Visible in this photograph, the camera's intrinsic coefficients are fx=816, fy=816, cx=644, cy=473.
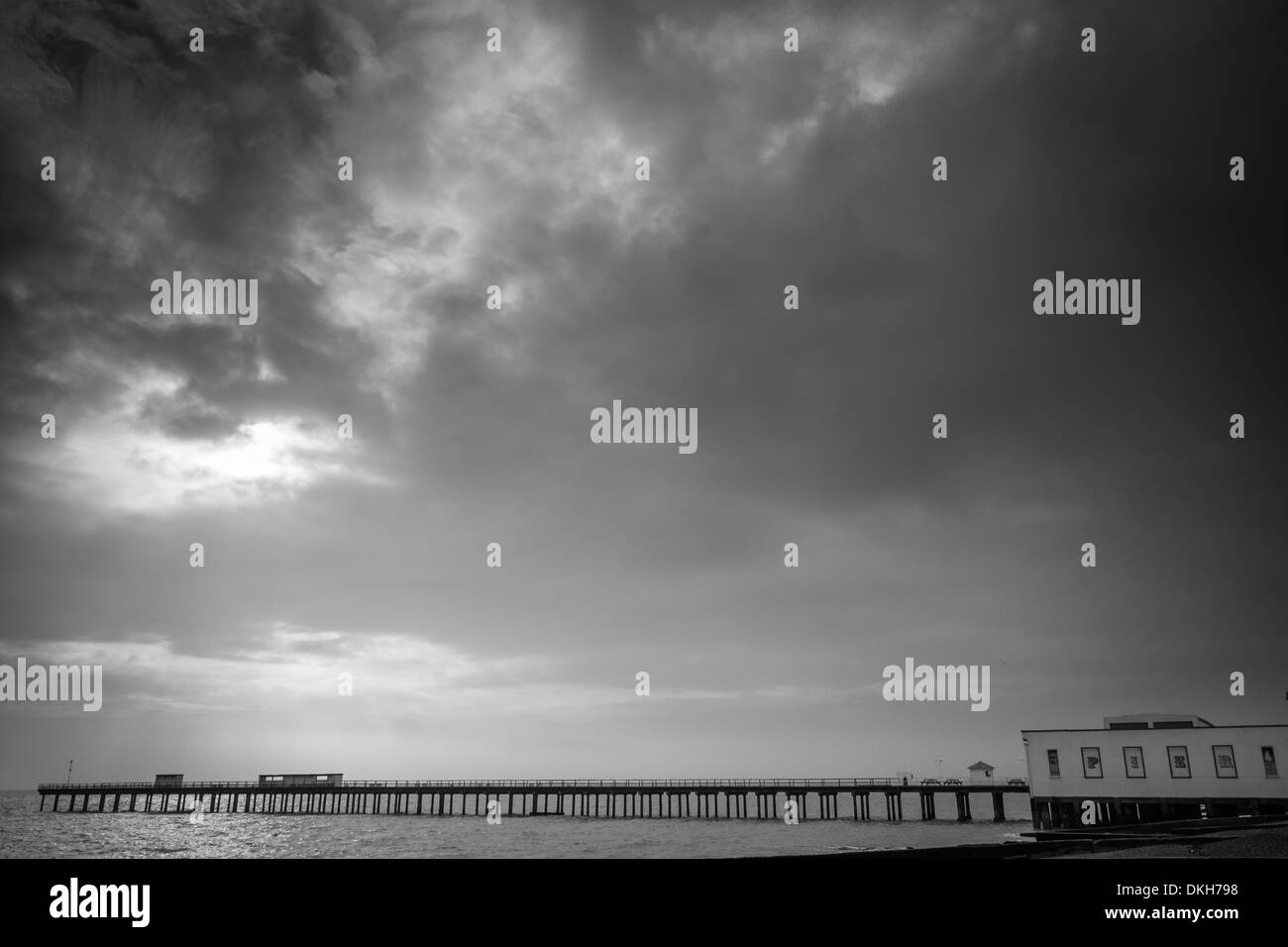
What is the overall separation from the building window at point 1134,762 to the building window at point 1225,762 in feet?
13.5

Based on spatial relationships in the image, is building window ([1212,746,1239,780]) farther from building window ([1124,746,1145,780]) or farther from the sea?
the sea

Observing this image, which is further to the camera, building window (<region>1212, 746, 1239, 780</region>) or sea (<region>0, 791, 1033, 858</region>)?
sea (<region>0, 791, 1033, 858</region>)

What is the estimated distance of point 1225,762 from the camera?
5338cm

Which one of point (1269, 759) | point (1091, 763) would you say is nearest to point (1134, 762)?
point (1091, 763)

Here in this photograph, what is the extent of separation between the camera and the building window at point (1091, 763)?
188 ft

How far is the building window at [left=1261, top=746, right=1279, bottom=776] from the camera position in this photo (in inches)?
2042

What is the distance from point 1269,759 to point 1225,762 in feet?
7.92

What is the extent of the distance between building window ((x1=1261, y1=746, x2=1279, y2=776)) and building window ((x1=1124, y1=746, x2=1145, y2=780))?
6690mm

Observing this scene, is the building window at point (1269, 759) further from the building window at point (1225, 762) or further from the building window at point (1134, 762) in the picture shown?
the building window at point (1134, 762)

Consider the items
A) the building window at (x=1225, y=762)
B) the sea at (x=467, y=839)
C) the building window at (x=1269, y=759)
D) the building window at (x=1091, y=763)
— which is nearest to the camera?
the building window at (x=1269, y=759)

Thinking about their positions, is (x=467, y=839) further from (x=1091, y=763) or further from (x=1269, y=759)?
(x=1269, y=759)

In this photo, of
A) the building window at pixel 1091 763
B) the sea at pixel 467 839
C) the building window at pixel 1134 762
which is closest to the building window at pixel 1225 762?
the building window at pixel 1134 762

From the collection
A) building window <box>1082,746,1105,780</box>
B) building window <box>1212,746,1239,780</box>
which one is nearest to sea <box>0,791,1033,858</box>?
building window <box>1082,746,1105,780</box>
